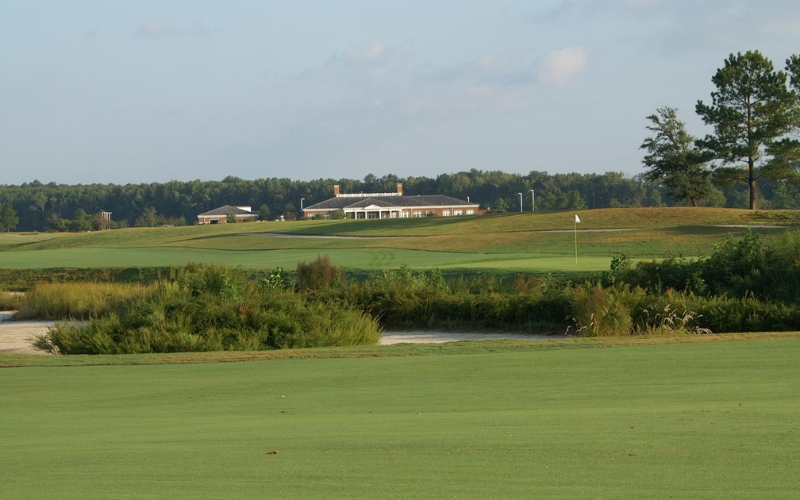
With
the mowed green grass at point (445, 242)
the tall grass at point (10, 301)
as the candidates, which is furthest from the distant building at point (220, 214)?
the tall grass at point (10, 301)

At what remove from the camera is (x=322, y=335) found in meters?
17.4

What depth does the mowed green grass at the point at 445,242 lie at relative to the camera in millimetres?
38156

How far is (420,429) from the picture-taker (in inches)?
267

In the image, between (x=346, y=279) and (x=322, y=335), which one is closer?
(x=322, y=335)

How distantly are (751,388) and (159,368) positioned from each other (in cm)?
771

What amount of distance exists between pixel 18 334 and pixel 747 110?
1909 inches

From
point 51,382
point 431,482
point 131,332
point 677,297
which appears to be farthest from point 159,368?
point 677,297

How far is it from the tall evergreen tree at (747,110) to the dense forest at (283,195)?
43484 mm

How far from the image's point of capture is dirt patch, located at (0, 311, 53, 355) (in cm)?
1961

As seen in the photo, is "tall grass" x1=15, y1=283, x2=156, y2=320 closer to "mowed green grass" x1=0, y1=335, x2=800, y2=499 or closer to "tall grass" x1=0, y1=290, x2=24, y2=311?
"tall grass" x1=0, y1=290, x2=24, y2=311

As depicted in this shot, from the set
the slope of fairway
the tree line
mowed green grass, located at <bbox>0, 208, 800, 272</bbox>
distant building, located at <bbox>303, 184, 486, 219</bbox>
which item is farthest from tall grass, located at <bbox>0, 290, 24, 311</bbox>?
distant building, located at <bbox>303, 184, 486, 219</bbox>

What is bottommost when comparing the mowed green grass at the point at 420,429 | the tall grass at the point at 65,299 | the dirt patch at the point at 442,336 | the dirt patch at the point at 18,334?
the dirt patch at the point at 442,336

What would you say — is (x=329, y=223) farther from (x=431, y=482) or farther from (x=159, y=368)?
(x=431, y=482)

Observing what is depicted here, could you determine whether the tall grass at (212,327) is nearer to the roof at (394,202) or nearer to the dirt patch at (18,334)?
the dirt patch at (18,334)
